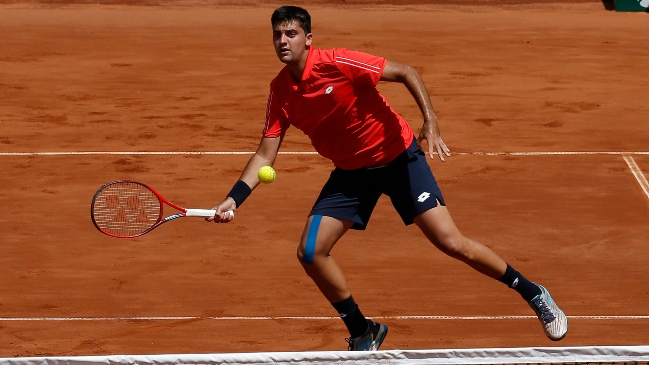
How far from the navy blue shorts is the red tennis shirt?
6 centimetres

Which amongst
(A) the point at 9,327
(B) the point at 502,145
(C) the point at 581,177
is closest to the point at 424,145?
(B) the point at 502,145

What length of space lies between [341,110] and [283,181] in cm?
545

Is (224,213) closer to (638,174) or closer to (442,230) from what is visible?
(442,230)

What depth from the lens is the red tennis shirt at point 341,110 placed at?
677 centimetres

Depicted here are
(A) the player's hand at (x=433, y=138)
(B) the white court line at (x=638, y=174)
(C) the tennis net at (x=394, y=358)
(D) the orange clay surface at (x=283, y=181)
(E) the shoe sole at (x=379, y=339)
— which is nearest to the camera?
(C) the tennis net at (x=394, y=358)

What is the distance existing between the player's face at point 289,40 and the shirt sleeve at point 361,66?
0.87ft

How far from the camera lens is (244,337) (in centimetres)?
842

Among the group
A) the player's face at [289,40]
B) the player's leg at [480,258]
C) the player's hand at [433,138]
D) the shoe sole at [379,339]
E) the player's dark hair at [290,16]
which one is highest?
the player's dark hair at [290,16]

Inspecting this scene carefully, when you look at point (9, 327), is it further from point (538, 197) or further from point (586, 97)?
point (586, 97)

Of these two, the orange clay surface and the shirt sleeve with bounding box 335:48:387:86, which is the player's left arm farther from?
the orange clay surface

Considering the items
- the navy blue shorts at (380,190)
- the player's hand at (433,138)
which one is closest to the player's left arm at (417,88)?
the player's hand at (433,138)

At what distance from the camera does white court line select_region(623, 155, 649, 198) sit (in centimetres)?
1200

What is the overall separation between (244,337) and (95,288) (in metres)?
1.59

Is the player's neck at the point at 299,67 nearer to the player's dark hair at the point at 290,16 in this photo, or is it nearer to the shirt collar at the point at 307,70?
the shirt collar at the point at 307,70
